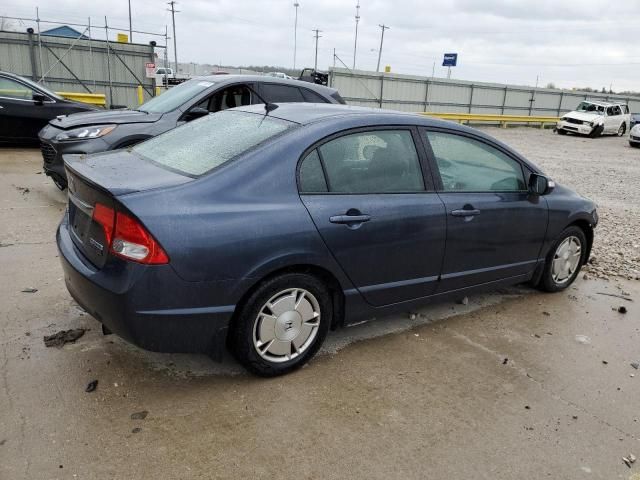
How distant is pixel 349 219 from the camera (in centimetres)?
325

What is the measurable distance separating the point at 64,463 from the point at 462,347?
2609 millimetres

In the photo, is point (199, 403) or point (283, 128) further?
point (283, 128)

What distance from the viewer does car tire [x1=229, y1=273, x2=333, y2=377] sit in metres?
3.02

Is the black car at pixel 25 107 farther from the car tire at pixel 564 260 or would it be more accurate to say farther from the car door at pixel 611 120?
the car door at pixel 611 120

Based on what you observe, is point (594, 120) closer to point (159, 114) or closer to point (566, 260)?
point (566, 260)

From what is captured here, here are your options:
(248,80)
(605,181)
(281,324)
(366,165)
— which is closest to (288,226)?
(281,324)

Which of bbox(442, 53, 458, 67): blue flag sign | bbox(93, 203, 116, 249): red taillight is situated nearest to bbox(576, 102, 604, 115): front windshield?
bbox(442, 53, 458, 67): blue flag sign

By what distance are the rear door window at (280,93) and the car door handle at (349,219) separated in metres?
4.50

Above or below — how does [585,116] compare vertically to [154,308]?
above

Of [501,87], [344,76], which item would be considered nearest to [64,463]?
[344,76]

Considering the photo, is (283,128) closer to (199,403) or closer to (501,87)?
(199,403)

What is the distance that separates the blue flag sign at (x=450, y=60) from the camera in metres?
30.6

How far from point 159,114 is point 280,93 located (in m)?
1.67

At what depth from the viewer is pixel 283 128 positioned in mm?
3375
